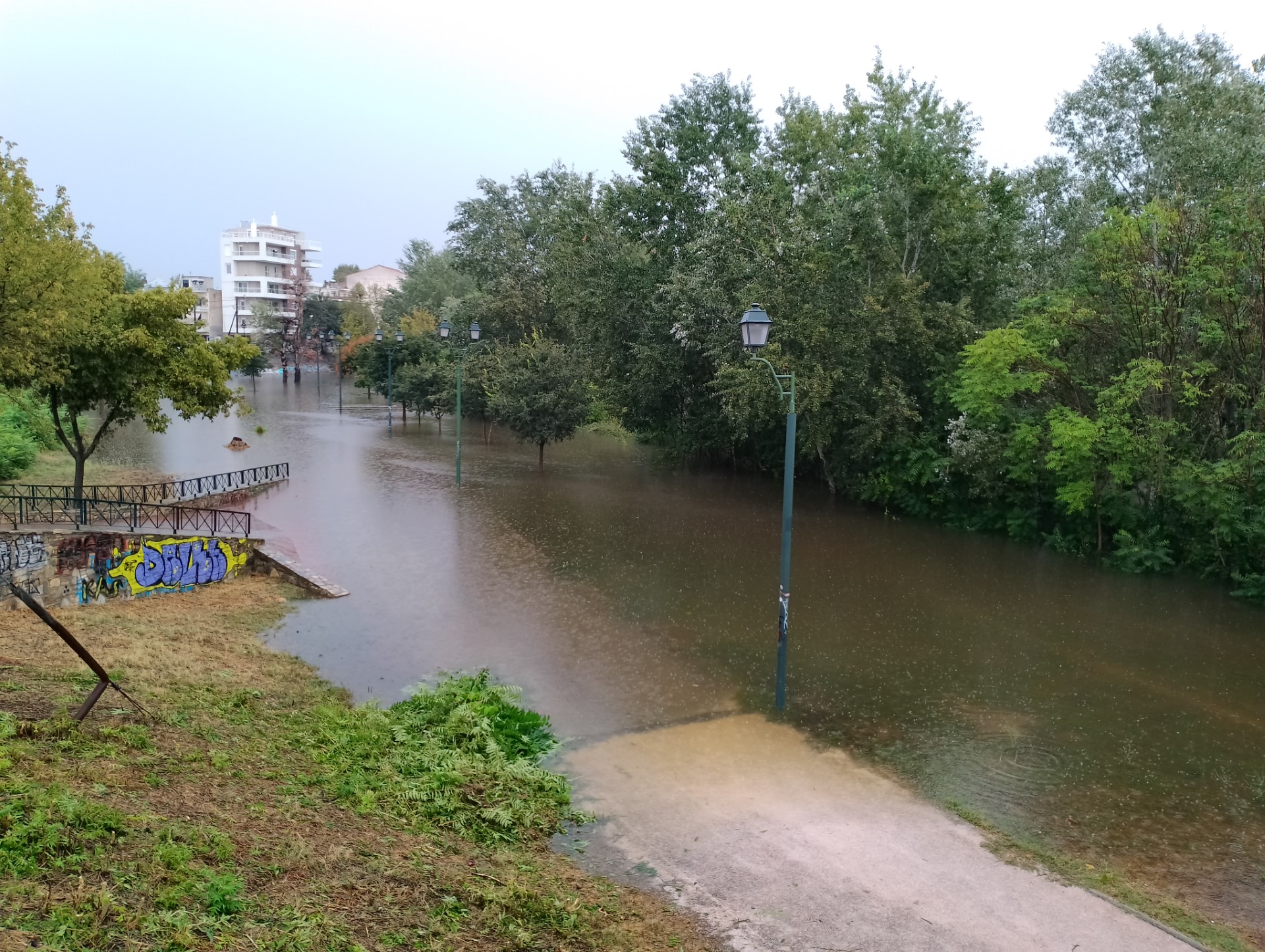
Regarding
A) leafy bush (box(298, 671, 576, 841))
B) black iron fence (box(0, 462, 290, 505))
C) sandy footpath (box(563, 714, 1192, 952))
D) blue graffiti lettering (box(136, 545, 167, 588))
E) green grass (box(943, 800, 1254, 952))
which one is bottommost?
green grass (box(943, 800, 1254, 952))

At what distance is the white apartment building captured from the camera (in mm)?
111312

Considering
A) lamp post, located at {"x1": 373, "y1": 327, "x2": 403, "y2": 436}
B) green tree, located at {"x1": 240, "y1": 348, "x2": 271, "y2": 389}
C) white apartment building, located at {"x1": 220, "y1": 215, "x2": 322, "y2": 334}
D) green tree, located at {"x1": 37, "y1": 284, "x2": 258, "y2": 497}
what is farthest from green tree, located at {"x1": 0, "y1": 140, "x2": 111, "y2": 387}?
white apartment building, located at {"x1": 220, "y1": 215, "x2": 322, "y2": 334}

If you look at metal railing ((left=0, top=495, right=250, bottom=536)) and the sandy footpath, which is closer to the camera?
the sandy footpath

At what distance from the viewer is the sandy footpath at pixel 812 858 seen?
25.6ft

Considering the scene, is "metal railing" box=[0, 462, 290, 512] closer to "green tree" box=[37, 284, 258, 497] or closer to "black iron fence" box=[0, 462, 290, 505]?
"black iron fence" box=[0, 462, 290, 505]

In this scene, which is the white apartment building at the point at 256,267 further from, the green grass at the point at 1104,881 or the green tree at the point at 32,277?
the green grass at the point at 1104,881

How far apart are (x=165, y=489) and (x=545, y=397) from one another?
14.5 meters

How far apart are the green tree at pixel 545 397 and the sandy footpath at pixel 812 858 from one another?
969 inches

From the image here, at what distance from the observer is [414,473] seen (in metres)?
34.2

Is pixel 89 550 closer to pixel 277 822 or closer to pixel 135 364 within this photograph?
pixel 135 364

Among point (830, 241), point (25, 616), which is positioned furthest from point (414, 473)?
point (25, 616)

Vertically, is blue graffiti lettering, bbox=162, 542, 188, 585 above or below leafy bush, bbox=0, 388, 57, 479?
below

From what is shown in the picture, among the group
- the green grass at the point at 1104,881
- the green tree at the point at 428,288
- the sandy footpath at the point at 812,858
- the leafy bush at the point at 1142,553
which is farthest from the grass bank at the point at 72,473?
the green tree at the point at 428,288

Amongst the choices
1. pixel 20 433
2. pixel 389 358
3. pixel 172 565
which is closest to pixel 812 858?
pixel 172 565
